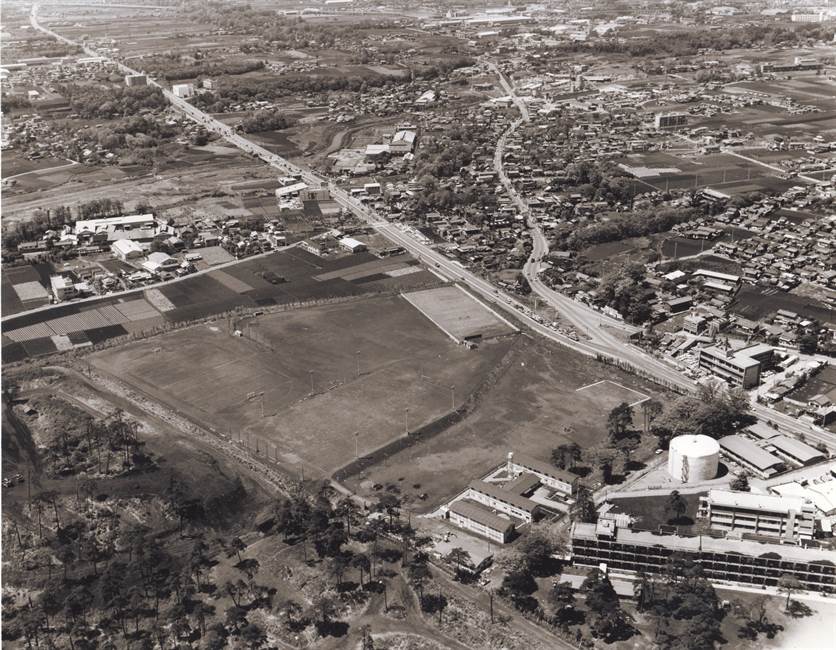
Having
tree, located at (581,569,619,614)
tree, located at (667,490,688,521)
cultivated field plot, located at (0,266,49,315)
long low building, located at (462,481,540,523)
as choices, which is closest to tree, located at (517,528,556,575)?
tree, located at (581,569,619,614)

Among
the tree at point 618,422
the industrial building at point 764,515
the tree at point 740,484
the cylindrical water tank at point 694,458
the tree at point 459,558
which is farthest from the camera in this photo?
the tree at point 618,422

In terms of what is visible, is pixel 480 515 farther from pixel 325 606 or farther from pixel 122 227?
pixel 122 227

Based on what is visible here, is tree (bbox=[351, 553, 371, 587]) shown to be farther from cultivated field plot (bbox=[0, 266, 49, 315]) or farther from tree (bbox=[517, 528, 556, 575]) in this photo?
cultivated field plot (bbox=[0, 266, 49, 315])

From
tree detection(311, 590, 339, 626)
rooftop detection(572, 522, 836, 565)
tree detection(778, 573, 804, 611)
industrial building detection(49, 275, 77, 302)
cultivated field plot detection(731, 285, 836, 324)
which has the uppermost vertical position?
industrial building detection(49, 275, 77, 302)

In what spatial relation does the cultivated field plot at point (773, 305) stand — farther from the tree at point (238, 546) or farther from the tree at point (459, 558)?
the tree at point (238, 546)

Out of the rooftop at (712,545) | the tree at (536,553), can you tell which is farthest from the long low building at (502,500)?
the rooftop at (712,545)

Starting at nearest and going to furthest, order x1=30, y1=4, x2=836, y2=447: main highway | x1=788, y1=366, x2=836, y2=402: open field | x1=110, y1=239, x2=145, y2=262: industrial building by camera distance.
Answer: x1=788, y1=366, x2=836, y2=402: open field, x1=30, y1=4, x2=836, y2=447: main highway, x1=110, y1=239, x2=145, y2=262: industrial building

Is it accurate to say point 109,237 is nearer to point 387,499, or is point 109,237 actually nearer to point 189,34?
point 387,499
